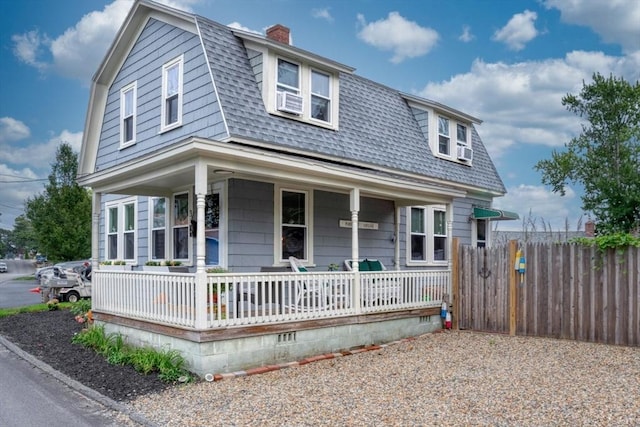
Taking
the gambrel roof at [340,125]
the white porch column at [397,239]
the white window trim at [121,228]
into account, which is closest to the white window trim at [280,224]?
the gambrel roof at [340,125]

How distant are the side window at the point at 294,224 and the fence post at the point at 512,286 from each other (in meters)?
4.24

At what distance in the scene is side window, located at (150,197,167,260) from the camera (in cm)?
1148

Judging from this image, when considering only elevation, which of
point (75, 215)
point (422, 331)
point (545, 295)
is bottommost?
point (422, 331)

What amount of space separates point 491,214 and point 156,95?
1026cm

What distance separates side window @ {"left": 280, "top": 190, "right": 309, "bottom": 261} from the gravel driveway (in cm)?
278

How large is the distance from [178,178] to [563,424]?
24.1ft

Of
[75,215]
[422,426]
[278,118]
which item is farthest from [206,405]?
[75,215]

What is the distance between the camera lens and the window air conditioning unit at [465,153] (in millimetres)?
15180

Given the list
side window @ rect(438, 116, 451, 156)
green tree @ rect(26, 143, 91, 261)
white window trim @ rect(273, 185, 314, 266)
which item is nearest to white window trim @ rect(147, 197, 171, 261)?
white window trim @ rect(273, 185, 314, 266)

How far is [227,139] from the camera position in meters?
8.71

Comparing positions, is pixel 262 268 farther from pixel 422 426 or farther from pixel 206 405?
pixel 422 426

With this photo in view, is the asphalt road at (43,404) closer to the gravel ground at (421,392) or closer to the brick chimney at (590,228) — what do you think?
the gravel ground at (421,392)

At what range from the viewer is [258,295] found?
8234mm

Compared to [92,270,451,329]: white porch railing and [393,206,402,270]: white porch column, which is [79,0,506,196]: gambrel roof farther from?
[92,270,451,329]: white porch railing
